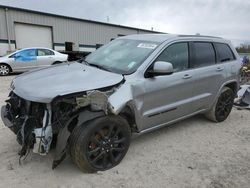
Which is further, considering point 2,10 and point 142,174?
Answer: point 2,10

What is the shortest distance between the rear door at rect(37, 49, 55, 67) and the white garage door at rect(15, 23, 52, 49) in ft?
23.1

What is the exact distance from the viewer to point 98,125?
9.71ft

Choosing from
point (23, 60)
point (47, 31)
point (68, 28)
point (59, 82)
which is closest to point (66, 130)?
point (59, 82)

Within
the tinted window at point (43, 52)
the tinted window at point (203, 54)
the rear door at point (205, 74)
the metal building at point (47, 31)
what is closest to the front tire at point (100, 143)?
the rear door at point (205, 74)

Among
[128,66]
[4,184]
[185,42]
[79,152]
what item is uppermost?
[185,42]

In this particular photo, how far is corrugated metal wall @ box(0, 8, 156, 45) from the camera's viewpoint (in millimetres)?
18469

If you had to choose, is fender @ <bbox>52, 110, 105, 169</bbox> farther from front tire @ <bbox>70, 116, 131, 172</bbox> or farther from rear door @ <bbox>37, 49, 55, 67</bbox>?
rear door @ <bbox>37, 49, 55, 67</bbox>

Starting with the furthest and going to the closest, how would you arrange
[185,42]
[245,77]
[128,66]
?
1. [245,77]
2. [185,42]
3. [128,66]

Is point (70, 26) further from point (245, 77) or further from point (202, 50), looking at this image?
point (202, 50)

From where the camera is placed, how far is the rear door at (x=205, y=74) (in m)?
4.26

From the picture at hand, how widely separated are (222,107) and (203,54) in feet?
4.36

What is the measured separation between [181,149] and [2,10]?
726 inches

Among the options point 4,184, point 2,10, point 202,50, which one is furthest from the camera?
point 2,10

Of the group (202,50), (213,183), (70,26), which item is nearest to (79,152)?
(213,183)
